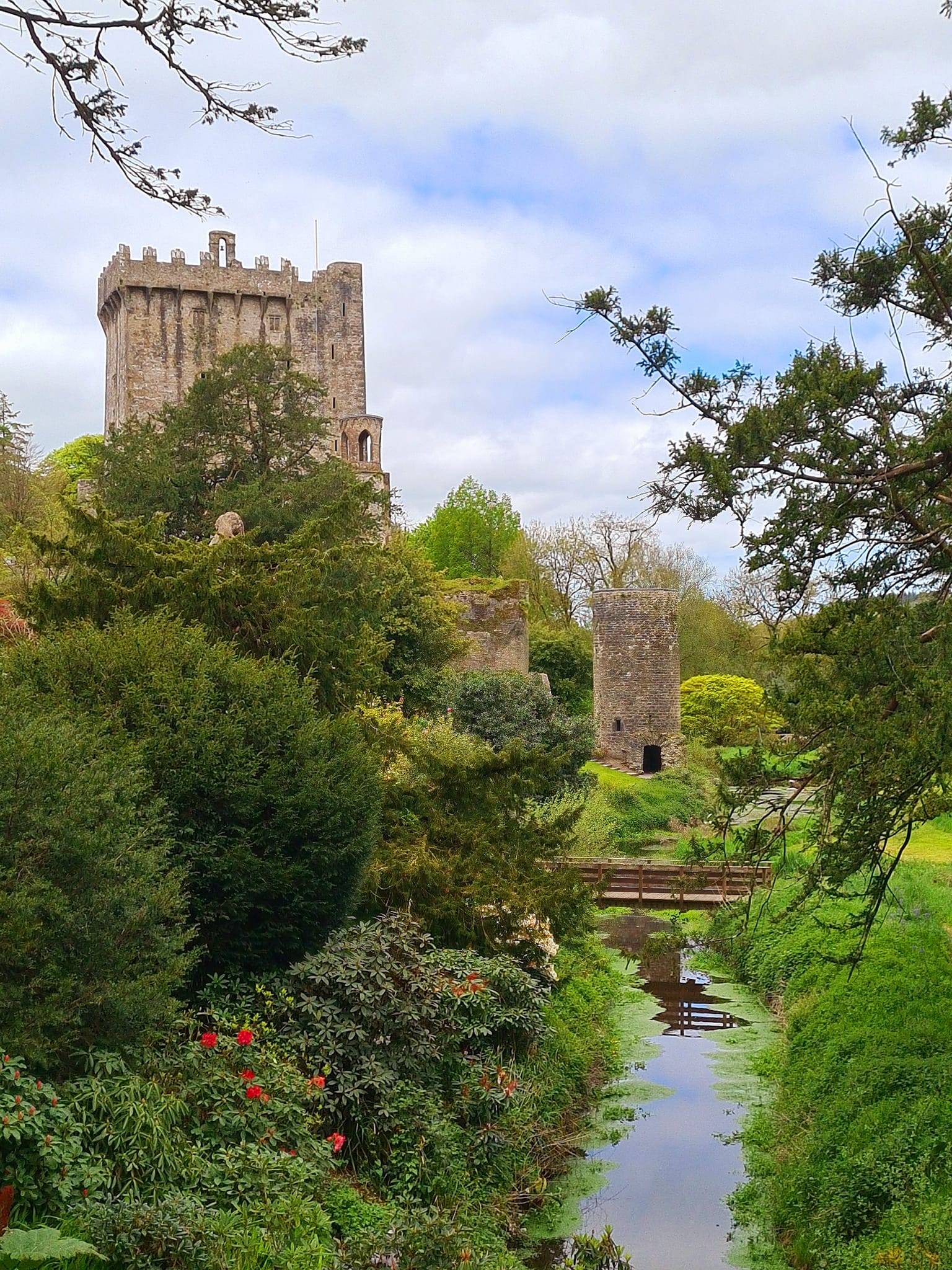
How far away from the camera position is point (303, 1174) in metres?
7.83

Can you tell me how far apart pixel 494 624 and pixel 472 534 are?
86.9 feet

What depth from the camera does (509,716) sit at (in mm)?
30172

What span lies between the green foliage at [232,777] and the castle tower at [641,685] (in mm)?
29940

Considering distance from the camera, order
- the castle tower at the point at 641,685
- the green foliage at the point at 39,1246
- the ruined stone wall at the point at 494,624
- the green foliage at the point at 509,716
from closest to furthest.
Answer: the green foliage at the point at 39,1246
the green foliage at the point at 509,716
the ruined stone wall at the point at 494,624
the castle tower at the point at 641,685

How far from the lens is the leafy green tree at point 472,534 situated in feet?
204

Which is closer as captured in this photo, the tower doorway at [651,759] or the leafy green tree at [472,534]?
the tower doorway at [651,759]

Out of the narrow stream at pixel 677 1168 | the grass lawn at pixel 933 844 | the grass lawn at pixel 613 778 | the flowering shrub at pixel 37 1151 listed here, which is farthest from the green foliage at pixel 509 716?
the flowering shrub at pixel 37 1151

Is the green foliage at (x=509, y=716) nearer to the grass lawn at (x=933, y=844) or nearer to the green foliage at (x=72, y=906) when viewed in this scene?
the grass lawn at (x=933, y=844)

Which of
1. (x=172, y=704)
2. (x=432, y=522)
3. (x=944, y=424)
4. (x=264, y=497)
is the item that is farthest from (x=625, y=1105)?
(x=432, y=522)

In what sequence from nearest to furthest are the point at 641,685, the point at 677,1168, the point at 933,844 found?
the point at 677,1168 < the point at 933,844 < the point at 641,685

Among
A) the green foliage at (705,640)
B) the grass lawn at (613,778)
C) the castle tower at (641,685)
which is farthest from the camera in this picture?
the green foliage at (705,640)

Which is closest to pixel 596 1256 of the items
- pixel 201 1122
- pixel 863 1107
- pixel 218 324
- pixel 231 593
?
pixel 863 1107

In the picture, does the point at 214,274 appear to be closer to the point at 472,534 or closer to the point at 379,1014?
the point at 472,534

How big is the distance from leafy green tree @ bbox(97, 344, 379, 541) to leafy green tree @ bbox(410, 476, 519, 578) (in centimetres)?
3079
